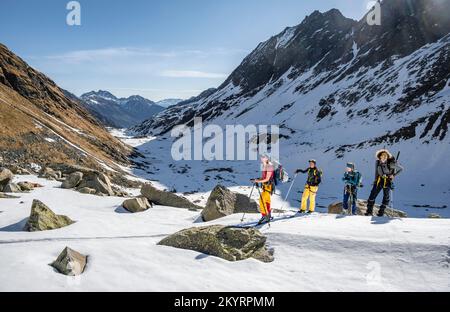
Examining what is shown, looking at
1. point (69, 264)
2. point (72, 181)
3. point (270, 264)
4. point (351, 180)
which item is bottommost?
point (270, 264)

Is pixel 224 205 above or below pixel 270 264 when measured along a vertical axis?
above

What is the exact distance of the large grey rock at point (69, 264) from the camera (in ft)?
24.7

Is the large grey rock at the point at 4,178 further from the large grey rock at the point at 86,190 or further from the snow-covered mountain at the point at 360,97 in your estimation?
the snow-covered mountain at the point at 360,97

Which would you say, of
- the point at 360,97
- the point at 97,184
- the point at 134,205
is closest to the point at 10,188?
the point at 97,184

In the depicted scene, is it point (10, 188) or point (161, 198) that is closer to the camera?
point (10, 188)

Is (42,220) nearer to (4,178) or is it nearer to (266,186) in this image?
(4,178)

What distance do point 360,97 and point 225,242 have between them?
7420 centimetres

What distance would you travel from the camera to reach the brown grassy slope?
33688 mm

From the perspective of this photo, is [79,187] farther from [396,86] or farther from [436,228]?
[396,86]

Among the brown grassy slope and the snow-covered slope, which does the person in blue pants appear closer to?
the snow-covered slope

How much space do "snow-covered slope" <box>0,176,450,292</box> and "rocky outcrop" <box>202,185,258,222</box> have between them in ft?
9.87

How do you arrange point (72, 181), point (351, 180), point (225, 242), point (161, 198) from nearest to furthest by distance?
point (225, 242), point (351, 180), point (161, 198), point (72, 181)

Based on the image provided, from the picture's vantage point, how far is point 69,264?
7.61 meters
